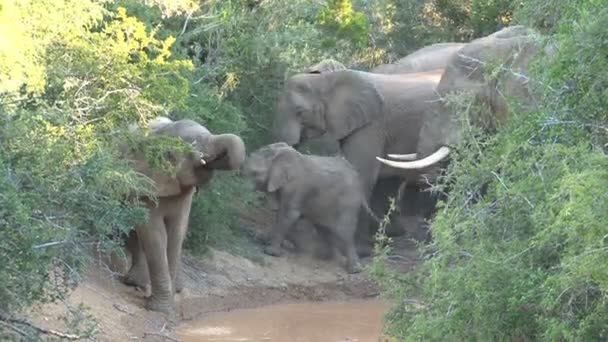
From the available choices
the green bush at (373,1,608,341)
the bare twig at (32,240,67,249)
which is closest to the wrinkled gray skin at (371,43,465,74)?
the green bush at (373,1,608,341)

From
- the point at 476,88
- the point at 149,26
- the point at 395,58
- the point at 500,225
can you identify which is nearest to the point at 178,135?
the point at 149,26

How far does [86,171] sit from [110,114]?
168 centimetres

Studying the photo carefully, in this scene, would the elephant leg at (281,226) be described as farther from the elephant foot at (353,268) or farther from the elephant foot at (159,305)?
the elephant foot at (159,305)

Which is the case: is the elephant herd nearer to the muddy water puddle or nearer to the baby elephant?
the baby elephant

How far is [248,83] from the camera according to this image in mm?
18062

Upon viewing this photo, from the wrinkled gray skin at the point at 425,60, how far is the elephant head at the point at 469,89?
2341 mm

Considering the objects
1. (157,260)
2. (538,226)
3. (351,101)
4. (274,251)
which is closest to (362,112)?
(351,101)

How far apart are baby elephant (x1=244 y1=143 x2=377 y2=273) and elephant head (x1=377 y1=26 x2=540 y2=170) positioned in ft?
2.48

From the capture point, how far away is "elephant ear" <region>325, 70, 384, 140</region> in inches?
733

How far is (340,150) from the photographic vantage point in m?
19.0

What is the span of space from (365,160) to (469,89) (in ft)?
13.0

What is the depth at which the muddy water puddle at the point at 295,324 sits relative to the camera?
45.6 ft

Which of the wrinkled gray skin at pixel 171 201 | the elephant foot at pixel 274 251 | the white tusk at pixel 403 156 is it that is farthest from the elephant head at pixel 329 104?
the wrinkled gray skin at pixel 171 201

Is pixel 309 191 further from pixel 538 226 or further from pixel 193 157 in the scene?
pixel 538 226
